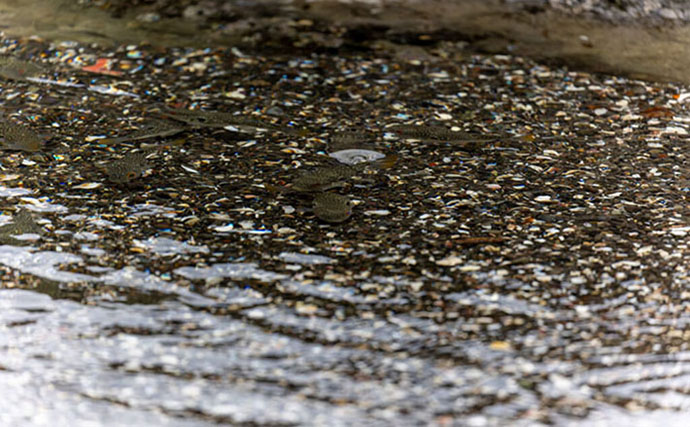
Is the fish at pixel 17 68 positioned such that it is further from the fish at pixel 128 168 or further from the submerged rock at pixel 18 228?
the submerged rock at pixel 18 228

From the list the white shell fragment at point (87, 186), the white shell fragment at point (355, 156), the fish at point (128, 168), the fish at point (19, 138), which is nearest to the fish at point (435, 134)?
the white shell fragment at point (355, 156)

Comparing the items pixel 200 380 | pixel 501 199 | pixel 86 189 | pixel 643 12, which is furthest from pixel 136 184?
pixel 643 12

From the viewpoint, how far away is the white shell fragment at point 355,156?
3824mm

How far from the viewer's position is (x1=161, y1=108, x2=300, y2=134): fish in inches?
163

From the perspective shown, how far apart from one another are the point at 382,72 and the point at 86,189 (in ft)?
6.96

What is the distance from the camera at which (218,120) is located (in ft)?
13.9

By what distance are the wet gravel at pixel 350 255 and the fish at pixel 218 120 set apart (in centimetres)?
4

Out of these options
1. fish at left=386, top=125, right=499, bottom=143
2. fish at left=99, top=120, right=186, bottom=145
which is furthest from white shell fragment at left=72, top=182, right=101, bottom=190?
fish at left=386, top=125, right=499, bottom=143

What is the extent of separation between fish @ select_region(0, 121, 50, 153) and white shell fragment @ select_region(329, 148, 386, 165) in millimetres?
1500

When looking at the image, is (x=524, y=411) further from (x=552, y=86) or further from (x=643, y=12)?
(x=643, y=12)

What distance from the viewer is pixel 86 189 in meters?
3.51

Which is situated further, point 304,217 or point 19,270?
point 304,217

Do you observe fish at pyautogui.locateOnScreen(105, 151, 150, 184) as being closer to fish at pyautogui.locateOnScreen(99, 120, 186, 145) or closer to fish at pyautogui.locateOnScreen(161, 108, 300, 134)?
fish at pyautogui.locateOnScreen(99, 120, 186, 145)

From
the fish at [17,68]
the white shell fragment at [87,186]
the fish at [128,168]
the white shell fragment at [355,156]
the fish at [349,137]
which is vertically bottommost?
the white shell fragment at [87,186]
